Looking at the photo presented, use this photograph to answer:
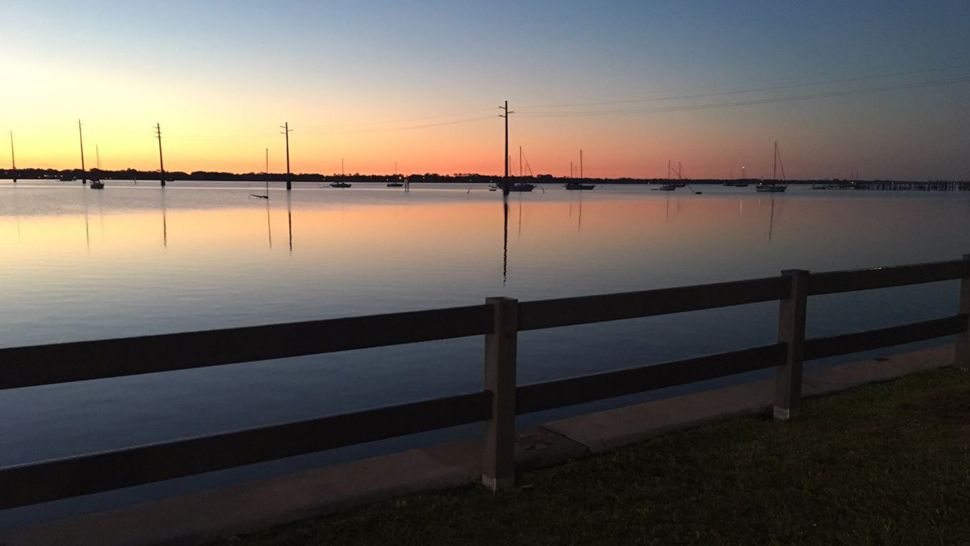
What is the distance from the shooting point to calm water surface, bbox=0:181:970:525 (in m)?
11.0

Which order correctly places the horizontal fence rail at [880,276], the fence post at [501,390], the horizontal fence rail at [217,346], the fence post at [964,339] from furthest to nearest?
the fence post at [964,339] < the horizontal fence rail at [880,276] < the fence post at [501,390] < the horizontal fence rail at [217,346]

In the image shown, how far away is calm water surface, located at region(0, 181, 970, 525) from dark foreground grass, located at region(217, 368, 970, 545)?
185 inches

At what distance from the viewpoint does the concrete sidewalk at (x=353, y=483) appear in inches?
183

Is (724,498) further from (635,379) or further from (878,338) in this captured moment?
(878,338)

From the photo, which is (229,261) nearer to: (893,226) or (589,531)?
(589,531)

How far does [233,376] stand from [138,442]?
2959 millimetres

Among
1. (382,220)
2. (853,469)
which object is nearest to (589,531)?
(853,469)

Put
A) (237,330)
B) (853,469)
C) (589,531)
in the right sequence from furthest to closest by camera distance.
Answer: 1. (853,469)
2. (589,531)
3. (237,330)

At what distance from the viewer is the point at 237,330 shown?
4.48 meters

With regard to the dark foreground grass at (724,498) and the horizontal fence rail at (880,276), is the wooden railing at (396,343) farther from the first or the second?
the dark foreground grass at (724,498)

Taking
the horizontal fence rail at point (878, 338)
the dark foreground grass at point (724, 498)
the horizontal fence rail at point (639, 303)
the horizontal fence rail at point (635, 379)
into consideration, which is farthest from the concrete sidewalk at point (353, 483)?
the horizontal fence rail at point (639, 303)

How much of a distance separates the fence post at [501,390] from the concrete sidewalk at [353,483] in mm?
308

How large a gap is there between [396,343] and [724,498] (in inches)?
104

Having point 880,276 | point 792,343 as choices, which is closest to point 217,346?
point 792,343
